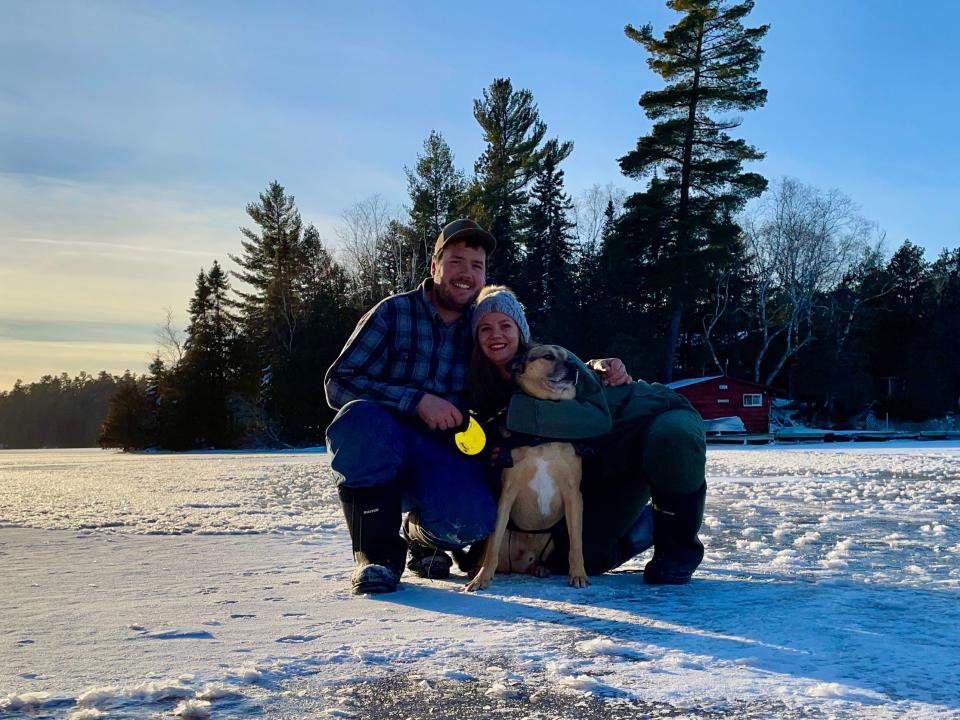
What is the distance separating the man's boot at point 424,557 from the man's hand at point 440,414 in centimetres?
45

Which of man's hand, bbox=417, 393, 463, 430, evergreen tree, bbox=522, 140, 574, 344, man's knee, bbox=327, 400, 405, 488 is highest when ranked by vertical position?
evergreen tree, bbox=522, 140, 574, 344

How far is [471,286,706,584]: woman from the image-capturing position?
3.45 metres

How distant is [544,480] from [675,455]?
55cm

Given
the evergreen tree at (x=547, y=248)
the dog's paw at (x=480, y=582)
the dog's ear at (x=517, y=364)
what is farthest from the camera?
the evergreen tree at (x=547, y=248)

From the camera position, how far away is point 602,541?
12.1ft

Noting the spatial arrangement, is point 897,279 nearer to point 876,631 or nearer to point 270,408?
point 270,408

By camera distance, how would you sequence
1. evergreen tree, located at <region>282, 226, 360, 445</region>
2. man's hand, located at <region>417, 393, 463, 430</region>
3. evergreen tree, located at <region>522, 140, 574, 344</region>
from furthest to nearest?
evergreen tree, located at <region>522, 140, 574, 344</region> → evergreen tree, located at <region>282, 226, 360, 445</region> → man's hand, located at <region>417, 393, 463, 430</region>

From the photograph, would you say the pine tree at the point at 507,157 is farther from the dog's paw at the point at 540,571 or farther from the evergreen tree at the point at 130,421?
the dog's paw at the point at 540,571

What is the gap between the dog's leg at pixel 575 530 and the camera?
3.43 metres

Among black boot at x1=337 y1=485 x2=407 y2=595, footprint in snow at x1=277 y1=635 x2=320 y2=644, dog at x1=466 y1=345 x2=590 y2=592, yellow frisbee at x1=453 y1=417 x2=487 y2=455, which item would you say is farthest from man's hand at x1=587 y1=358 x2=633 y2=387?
footprint in snow at x1=277 y1=635 x2=320 y2=644

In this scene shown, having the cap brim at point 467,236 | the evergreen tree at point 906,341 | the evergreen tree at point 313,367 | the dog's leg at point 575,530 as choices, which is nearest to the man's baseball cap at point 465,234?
the cap brim at point 467,236

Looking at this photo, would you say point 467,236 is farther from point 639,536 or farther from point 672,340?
point 672,340

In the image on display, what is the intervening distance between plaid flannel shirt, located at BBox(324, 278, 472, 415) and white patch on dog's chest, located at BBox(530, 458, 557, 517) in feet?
A: 1.92

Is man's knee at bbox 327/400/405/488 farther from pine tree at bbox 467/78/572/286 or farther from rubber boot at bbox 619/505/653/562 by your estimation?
pine tree at bbox 467/78/572/286
